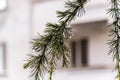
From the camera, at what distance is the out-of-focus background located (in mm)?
7047

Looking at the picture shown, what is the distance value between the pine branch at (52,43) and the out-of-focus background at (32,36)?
6115 millimetres

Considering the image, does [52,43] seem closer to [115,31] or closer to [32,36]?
[115,31]

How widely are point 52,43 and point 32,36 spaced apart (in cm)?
637

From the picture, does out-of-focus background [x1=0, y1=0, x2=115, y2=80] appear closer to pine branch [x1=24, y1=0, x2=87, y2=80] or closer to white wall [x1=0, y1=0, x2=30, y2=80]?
white wall [x1=0, y1=0, x2=30, y2=80]

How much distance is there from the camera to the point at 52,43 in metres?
0.64

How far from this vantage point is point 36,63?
64cm

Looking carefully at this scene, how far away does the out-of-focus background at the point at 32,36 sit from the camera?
23.1 ft

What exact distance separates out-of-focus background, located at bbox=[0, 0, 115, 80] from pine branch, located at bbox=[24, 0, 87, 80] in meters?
6.11

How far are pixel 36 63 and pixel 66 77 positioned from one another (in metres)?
6.38

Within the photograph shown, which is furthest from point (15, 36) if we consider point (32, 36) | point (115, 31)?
point (115, 31)

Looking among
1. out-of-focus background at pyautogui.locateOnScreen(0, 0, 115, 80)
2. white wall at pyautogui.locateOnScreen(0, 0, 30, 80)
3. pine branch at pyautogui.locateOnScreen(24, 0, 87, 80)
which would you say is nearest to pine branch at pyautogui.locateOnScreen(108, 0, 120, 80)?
pine branch at pyautogui.locateOnScreen(24, 0, 87, 80)

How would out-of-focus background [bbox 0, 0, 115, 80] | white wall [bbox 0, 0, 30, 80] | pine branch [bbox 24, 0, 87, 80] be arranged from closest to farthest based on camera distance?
pine branch [bbox 24, 0, 87, 80]
out-of-focus background [bbox 0, 0, 115, 80]
white wall [bbox 0, 0, 30, 80]

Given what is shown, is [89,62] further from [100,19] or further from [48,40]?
[48,40]

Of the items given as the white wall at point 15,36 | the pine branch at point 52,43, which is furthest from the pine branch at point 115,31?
the white wall at point 15,36
